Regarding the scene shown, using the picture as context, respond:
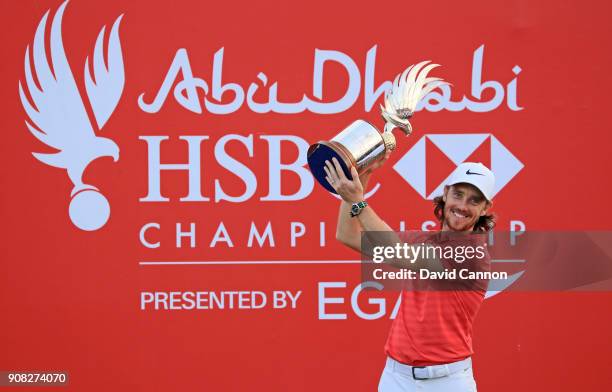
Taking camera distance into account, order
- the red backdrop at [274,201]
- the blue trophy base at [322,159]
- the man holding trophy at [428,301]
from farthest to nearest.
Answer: the red backdrop at [274,201], the man holding trophy at [428,301], the blue trophy base at [322,159]

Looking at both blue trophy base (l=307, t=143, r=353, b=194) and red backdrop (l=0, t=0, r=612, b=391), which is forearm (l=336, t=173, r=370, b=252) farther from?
red backdrop (l=0, t=0, r=612, b=391)

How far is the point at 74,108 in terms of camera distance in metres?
3.15

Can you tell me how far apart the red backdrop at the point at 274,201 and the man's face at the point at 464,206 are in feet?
2.71

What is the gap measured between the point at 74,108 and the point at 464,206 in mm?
1732

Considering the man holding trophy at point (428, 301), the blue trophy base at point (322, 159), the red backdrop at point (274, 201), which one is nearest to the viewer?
the blue trophy base at point (322, 159)

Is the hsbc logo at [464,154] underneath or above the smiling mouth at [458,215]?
above

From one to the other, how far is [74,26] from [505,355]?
2272 millimetres

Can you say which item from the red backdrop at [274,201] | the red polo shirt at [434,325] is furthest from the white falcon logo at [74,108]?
the red polo shirt at [434,325]

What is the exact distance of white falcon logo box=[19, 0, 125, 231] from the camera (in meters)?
3.13

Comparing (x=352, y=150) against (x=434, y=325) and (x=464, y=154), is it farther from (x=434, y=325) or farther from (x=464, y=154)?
(x=464, y=154)

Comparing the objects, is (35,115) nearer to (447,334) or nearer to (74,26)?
(74,26)

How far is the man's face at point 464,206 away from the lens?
230 centimetres

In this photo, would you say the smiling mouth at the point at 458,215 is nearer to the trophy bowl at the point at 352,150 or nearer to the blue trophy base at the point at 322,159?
the trophy bowl at the point at 352,150

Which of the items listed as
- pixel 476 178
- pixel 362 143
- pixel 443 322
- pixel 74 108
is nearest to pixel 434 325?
pixel 443 322
